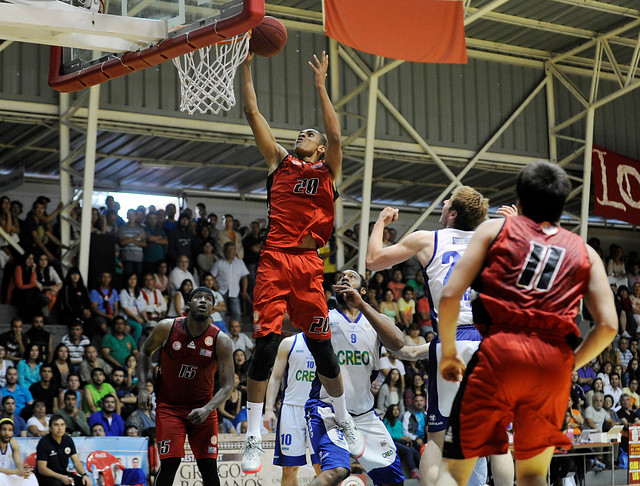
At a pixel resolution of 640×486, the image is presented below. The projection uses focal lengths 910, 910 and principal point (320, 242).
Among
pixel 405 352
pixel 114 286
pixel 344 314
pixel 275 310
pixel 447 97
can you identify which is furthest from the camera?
pixel 447 97

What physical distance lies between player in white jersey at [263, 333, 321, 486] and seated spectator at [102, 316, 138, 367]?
6714mm

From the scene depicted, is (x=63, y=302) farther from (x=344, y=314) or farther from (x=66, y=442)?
(x=344, y=314)

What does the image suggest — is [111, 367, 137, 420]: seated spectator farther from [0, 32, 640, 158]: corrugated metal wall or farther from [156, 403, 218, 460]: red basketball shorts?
[156, 403, 218, 460]: red basketball shorts

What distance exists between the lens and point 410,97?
22047mm

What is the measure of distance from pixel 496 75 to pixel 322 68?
1654cm

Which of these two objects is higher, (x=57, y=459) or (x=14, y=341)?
(x=14, y=341)

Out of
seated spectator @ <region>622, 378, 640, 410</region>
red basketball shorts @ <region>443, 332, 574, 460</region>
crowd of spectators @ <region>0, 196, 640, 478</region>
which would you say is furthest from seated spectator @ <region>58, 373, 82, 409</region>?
seated spectator @ <region>622, 378, 640, 410</region>

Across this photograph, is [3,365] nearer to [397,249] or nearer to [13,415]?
[13,415]

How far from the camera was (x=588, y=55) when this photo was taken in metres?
23.8

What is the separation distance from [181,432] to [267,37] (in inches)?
151

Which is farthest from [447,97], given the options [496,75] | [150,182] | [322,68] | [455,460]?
[455,460]

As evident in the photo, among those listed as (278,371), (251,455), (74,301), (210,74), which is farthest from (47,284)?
(251,455)

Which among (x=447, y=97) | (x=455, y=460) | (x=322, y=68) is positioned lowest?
(x=455, y=460)

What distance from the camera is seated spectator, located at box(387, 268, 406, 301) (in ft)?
67.2
